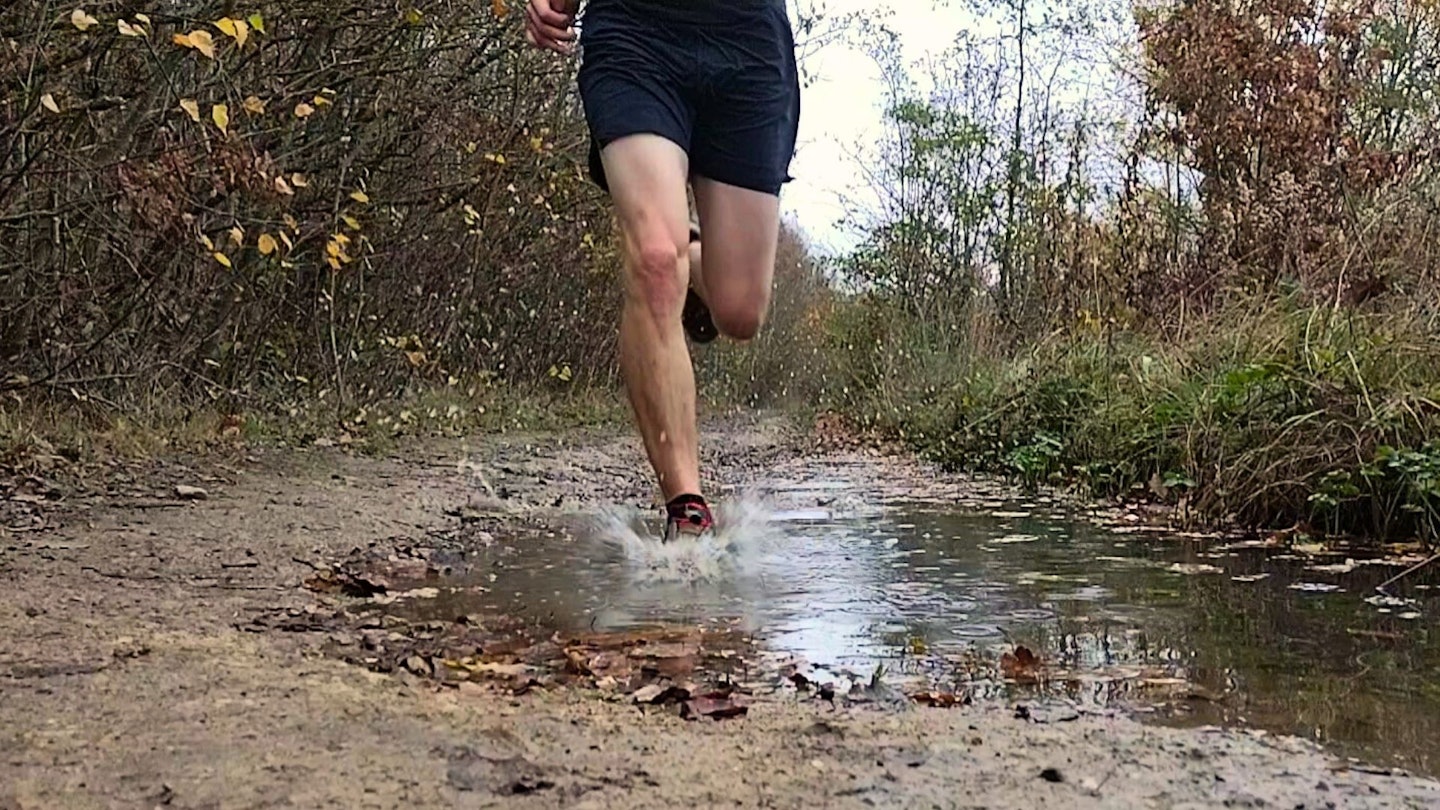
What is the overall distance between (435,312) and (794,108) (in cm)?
798

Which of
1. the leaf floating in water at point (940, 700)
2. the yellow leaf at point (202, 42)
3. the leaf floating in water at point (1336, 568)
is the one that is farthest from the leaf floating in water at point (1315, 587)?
the yellow leaf at point (202, 42)

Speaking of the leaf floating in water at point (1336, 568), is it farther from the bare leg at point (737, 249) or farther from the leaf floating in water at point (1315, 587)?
the bare leg at point (737, 249)

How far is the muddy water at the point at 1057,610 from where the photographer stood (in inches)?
79.0

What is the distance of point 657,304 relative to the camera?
3.37 meters

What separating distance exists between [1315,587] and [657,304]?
149 centimetres

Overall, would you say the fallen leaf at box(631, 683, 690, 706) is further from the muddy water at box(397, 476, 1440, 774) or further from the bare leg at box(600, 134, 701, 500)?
the bare leg at box(600, 134, 701, 500)

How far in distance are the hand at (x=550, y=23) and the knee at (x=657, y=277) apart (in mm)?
591

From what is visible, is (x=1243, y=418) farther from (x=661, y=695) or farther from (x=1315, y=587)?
(x=661, y=695)

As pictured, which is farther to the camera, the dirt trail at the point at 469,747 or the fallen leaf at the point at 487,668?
the fallen leaf at the point at 487,668

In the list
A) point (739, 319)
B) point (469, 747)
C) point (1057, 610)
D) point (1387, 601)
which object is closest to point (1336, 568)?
point (1387, 601)

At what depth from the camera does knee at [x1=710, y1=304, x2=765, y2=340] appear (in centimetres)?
409

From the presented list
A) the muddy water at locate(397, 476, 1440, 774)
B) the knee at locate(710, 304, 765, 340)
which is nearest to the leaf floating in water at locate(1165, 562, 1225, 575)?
the muddy water at locate(397, 476, 1440, 774)

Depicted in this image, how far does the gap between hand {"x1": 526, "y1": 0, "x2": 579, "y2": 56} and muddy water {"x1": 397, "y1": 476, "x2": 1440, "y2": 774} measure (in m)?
1.18

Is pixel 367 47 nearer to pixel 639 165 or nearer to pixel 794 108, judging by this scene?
pixel 794 108
